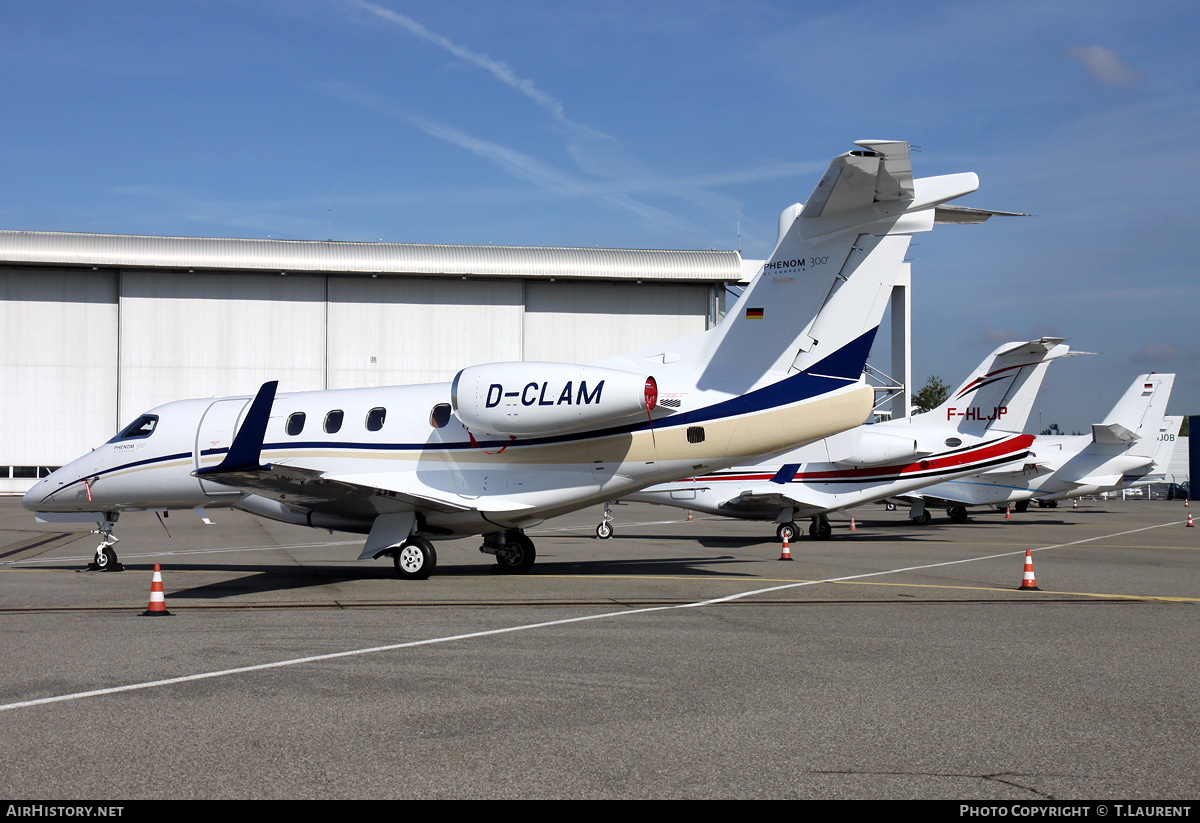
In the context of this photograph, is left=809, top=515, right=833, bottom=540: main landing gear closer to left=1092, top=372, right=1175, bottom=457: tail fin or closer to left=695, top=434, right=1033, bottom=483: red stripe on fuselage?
left=695, top=434, right=1033, bottom=483: red stripe on fuselage

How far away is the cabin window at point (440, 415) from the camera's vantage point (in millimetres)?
15859

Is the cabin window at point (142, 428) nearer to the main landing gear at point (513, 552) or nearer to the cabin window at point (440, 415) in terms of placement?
the cabin window at point (440, 415)

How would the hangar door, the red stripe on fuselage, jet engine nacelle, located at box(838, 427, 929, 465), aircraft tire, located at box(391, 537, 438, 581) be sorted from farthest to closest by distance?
1. the hangar door
2. jet engine nacelle, located at box(838, 427, 929, 465)
3. the red stripe on fuselage
4. aircraft tire, located at box(391, 537, 438, 581)

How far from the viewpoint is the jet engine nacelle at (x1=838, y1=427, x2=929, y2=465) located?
26219 mm

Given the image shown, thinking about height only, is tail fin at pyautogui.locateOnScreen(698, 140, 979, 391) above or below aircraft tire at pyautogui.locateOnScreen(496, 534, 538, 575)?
above

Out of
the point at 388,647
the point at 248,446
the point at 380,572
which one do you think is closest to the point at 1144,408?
the point at 380,572

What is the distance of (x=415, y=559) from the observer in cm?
→ 1527

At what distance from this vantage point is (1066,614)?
37.9 feet

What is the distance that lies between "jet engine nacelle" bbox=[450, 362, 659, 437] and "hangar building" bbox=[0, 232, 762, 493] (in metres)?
33.4

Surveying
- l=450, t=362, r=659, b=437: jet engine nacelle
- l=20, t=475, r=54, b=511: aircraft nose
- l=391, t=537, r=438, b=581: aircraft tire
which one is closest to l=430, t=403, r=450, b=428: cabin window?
l=450, t=362, r=659, b=437: jet engine nacelle

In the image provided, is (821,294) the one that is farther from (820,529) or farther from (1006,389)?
(1006,389)

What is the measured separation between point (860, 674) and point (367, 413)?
35.0ft

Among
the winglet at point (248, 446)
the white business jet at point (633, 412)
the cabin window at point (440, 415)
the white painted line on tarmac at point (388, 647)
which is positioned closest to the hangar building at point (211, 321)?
the cabin window at point (440, 415)
